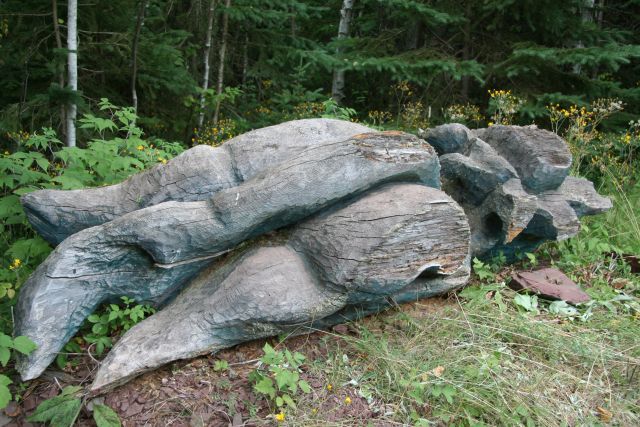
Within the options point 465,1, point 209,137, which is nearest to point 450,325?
point 209,137

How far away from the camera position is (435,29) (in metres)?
9.08

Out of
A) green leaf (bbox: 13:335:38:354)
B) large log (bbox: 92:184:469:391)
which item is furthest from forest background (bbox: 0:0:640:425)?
large log (bbox: 92:184:469:391)

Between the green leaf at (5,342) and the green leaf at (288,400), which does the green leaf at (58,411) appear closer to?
the green leaf at (5,342)

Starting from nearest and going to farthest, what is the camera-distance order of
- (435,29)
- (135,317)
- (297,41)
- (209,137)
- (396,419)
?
1. (396,419)
2. (135,317)
3. (209,137)
4. (435,29)
5. (297,41)

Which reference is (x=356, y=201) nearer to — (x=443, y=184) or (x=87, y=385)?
(x=443, y=184)

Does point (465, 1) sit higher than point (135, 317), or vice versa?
point (465, 1)

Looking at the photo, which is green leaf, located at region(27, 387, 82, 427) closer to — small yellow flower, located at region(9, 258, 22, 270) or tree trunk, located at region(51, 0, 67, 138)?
small yellow flower, located at region(9, 258, 22, 270)

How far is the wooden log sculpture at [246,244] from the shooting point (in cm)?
316

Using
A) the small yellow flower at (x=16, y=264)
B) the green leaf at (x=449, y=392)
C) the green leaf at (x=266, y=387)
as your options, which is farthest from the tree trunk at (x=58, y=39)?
the green leaf at (x=449, y=392)

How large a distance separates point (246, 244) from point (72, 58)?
3.79 meters

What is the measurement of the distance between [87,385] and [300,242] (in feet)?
5.05

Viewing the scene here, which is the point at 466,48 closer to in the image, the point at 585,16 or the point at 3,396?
the point at 585,16

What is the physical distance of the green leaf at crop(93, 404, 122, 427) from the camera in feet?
9.14

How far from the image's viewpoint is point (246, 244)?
3582mm
